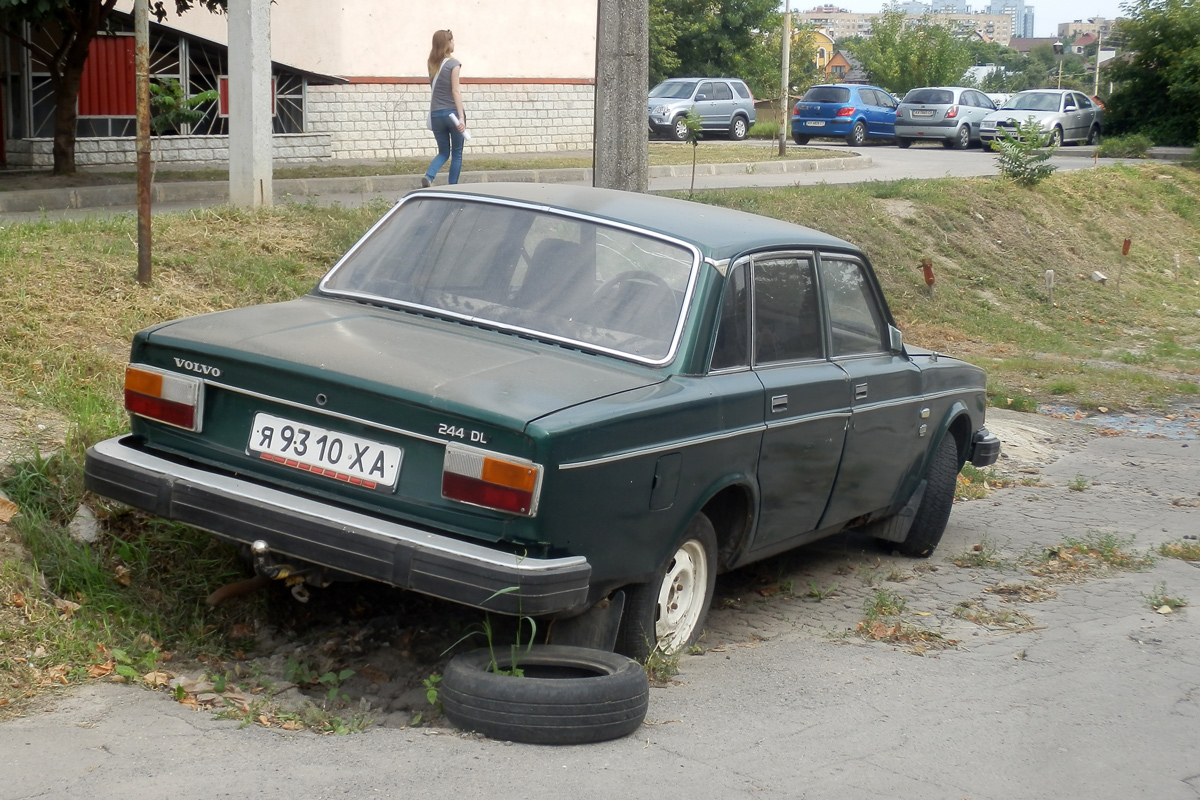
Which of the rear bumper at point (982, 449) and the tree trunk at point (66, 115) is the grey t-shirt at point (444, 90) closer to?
the tree trunk at point (66, 115)

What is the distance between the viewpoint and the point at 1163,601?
5.36m

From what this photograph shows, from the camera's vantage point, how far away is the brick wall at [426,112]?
72.7ft

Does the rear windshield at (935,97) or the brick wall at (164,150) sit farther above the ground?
the rear windshield at (935,97)

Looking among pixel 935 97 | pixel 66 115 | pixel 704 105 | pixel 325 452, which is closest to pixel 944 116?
pixel 935 97

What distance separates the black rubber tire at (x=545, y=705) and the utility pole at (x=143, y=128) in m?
4.48

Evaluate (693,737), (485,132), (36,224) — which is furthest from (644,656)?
(485,132)

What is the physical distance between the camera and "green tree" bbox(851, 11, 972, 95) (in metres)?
56.6

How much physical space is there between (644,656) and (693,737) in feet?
1.77

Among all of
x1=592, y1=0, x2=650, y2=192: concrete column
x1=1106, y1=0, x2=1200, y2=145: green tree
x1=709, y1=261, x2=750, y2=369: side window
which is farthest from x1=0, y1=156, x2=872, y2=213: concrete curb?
x1=1106, y1=0, x2=1200, y2=145: green tree

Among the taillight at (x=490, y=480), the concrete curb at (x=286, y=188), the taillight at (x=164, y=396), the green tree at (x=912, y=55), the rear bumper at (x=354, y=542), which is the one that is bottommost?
the rear bumper at (x=354, y=542)

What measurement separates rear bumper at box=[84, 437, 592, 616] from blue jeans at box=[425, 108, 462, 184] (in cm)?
878

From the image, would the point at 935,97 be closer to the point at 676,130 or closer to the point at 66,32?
the point at 676,130

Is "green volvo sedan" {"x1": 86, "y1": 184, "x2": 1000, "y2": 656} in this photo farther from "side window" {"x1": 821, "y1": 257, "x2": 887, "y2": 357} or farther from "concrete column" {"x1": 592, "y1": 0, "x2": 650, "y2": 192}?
A: "concrete column" {"x1": 592, "y1": 0, "x2": 650, "y2": 192}

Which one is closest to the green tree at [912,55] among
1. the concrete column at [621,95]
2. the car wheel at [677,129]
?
the car wheel at [677,129]
